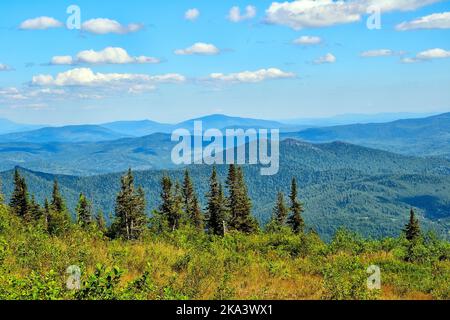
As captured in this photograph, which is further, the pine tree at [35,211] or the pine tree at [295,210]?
the pine tree at [35,211]

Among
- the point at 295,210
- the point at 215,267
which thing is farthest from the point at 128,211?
the point at 215,267

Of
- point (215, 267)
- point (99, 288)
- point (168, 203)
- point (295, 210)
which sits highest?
point (99, 288)

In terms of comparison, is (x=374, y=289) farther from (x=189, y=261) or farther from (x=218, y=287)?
(x=189, y=261)

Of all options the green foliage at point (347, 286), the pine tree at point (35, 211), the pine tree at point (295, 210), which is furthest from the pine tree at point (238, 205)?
the green foliage at point (347, 286)

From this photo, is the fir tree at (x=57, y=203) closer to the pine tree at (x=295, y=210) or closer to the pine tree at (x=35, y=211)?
the pine tree at (x=35, y=211)

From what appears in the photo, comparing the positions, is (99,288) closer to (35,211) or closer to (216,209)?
(216,209)

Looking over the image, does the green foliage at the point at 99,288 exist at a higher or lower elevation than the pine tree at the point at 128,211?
higher

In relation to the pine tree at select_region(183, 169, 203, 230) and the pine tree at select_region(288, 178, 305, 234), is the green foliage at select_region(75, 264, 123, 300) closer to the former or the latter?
the pine tree at select_region(288, 178, 305, 234)

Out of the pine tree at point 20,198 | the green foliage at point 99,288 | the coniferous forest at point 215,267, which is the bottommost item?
the pine tree at point 20,198

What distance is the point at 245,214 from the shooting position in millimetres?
64500

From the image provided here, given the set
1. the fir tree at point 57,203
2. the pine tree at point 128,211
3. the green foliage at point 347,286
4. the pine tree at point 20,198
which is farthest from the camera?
the fir tree at point 57,203
